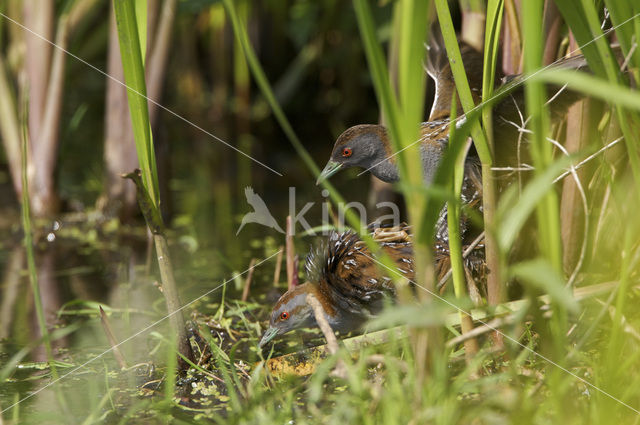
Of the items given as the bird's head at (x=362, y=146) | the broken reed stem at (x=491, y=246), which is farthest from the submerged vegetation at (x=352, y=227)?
the bird's head at (x=362, y=146)

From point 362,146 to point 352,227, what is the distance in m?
0.31

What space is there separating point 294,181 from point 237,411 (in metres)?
3.23

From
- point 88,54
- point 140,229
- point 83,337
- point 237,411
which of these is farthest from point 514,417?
point 88,54

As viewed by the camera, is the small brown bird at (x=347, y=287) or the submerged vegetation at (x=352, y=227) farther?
the small brown bird at (x=347, y=287)

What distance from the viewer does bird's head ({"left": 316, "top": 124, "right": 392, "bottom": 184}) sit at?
2.61m

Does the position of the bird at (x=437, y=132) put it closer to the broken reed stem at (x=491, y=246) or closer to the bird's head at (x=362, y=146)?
the bird's head at (x=362, y=146)

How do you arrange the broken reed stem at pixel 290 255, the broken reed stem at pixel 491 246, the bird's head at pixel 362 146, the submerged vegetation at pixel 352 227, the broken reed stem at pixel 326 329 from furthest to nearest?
the broken reed stem at pixel 290 255
the bird's head at pixel 362 146
the broken reed stem at pixel 491 246
the broken reed stem at pixel 326 329
the submerged vegetation at pixel 352 227

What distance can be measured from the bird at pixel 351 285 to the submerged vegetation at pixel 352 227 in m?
0.06

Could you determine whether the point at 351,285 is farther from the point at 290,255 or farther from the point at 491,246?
the point at 491,246

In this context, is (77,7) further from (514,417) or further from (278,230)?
(514,417)

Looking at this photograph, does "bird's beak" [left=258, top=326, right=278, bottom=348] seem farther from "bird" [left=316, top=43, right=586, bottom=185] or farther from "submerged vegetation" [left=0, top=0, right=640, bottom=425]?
"bird" [left=316, top=43, right=586, bottom=185]

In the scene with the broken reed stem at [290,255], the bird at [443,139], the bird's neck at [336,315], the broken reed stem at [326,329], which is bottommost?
the bird's neck at [336,315]

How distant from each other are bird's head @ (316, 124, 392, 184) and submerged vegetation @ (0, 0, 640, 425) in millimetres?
143

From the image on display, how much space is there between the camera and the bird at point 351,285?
2408mm
